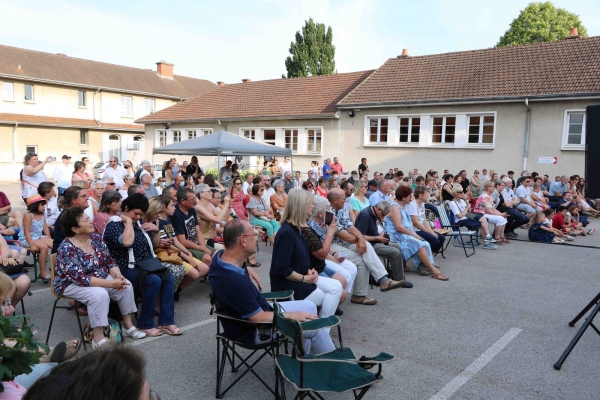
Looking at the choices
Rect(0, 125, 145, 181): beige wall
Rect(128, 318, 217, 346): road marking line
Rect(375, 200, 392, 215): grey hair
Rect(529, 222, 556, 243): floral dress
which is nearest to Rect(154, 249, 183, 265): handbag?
Rect(128, 318, 217, 346): road marking line

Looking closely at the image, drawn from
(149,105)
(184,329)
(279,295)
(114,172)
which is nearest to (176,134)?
(149,105)

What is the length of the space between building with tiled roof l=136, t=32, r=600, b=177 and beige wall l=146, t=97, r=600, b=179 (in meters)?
0.04

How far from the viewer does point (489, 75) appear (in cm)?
2058

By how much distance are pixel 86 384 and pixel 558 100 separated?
67.4 feet

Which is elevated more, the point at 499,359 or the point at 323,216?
the point at 323,216

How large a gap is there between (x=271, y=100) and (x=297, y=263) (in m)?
24.1

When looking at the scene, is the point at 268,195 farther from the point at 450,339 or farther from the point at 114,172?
the point at 450,339

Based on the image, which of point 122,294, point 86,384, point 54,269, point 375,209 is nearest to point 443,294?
point 375,209

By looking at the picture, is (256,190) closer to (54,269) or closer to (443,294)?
(443,294)

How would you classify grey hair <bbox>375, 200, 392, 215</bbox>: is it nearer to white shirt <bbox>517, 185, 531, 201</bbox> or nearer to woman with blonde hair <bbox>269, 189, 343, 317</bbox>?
woman with blonde hair <bbox>269, 189, 343, 317</bbox>

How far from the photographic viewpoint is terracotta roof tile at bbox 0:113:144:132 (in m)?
30.4

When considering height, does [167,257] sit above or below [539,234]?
above

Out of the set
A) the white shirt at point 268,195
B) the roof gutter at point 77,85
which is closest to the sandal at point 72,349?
the white shirt at point 268,195

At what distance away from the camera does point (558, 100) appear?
17.9m
